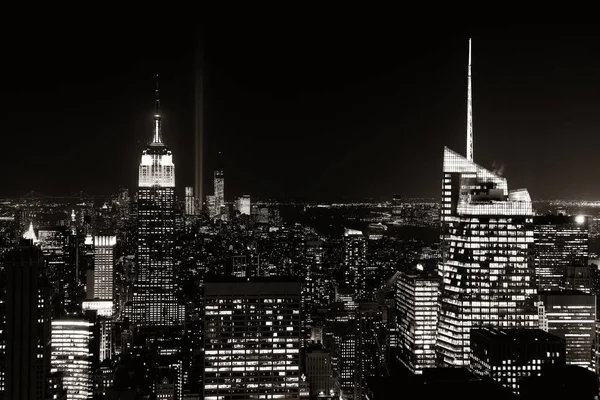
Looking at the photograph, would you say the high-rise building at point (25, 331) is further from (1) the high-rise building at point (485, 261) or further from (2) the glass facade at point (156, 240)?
(1) the high-rise building at point (485, 261)

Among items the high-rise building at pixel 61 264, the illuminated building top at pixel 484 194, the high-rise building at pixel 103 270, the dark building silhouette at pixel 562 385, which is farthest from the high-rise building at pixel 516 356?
the high-rise building at pixel 103 270

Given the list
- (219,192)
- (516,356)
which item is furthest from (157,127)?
(516,356)

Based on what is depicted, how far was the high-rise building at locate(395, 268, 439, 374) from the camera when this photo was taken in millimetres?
17344

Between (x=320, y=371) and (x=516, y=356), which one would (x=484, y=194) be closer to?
(x=320, y=371)

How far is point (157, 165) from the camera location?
2516 centimetres

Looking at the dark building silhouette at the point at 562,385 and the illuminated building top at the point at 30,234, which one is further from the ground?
the illuminated building top at the point at 30,234

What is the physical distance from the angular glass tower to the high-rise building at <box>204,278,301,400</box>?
370 cm

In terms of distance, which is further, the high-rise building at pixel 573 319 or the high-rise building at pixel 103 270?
the high-rise building at pixel 103 270

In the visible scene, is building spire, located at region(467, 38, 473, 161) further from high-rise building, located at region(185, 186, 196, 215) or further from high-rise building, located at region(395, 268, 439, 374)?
high-rise building, located at region(185, 186, 196, 215)

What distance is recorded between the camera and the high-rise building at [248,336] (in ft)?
46.1

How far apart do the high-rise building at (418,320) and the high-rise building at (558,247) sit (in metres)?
2.30

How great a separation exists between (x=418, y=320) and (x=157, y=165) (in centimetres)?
1035


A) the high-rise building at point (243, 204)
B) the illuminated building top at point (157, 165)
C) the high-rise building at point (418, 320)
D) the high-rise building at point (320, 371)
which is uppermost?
the illuminated building top at point (157, 165)

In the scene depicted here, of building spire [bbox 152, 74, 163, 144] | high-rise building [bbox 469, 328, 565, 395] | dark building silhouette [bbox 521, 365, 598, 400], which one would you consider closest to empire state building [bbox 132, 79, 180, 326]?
building spire [bbox 152, 74, 163, 144]
